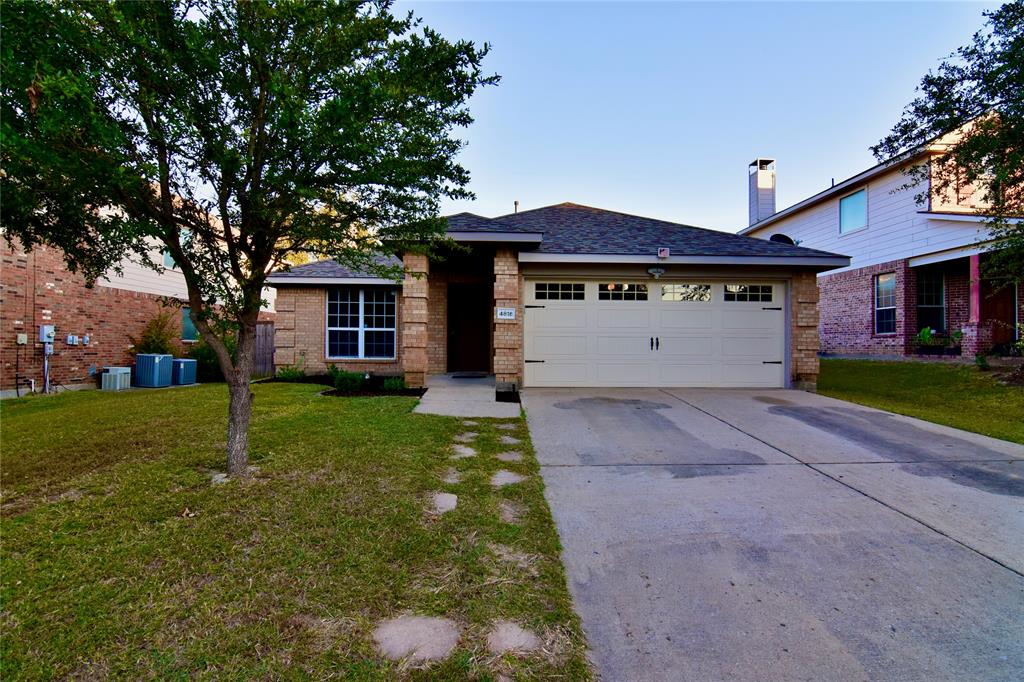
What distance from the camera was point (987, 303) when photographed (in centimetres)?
1330

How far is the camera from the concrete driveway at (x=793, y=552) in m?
2.27

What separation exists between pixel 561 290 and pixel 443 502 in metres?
7.06

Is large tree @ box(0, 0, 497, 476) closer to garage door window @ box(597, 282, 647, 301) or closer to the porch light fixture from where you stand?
garage door window @ box(597, 282, 647, 301)

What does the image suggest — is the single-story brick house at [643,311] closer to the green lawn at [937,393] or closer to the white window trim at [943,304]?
the green lawn at [937,393]

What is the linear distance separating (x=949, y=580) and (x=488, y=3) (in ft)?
31.8

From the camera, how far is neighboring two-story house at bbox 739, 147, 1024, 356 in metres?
12.4

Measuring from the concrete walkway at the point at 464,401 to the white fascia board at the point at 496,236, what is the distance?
3.11 metres

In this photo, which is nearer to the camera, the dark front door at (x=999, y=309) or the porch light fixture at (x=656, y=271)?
the porch light fixture at (x=656, y=271)

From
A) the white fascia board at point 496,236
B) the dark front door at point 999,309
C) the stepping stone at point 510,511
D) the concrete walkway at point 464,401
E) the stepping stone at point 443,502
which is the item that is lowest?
the stepping stone at point 510,511

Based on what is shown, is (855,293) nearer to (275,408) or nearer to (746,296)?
(746,296)

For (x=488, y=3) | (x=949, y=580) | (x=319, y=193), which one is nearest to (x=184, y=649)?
(x=319, y=193)

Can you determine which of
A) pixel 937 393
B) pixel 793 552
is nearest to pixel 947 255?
pixel 937 393

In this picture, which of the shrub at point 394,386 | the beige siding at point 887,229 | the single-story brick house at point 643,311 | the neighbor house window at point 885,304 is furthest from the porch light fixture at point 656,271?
the neighbor house window at point 885,304

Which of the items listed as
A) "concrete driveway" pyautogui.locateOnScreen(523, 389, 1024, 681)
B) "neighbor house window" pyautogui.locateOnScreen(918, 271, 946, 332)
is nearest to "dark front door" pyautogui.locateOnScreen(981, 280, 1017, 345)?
"neighbor house window" pyautogui.locateOnScreen(918, 271, 946, 332)
